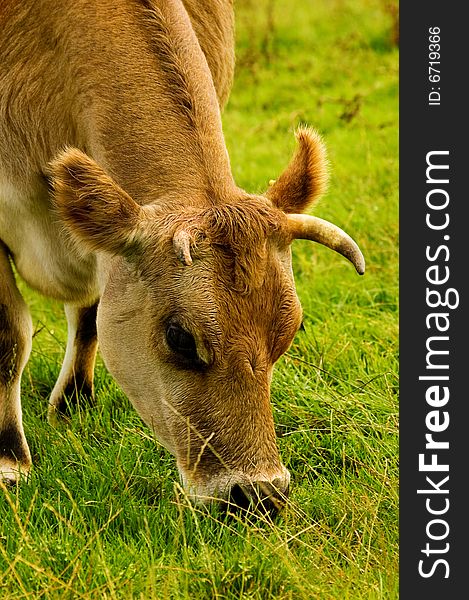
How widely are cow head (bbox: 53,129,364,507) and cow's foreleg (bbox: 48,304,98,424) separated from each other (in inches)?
54.2

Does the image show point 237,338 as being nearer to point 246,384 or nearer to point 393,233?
point 246,384

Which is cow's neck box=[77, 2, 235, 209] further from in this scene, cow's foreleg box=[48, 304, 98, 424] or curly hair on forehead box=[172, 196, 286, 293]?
cow's foreleg box=[48, 304, 98, 424]

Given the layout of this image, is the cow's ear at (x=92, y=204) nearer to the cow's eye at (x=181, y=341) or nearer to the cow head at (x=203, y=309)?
the cow head at (x=203, y=309)

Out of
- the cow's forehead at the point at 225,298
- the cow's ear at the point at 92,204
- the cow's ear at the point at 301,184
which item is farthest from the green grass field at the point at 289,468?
the cow's ear at the point at 301,184

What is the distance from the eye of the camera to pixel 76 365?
6.05 meters

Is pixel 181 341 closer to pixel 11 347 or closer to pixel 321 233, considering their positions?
pixel 321 233

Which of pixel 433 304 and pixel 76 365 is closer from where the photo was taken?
pixel 433 304

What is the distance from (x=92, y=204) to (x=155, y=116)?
0.55 metres

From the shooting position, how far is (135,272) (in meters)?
4.52

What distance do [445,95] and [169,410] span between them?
2.08 m

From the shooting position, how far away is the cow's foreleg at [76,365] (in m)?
5.94

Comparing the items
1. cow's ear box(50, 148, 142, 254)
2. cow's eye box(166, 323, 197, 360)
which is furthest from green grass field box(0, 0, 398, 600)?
cow's ear box(50, 148, 142, 254)

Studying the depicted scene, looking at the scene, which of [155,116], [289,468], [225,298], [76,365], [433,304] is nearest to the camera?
[225,298]

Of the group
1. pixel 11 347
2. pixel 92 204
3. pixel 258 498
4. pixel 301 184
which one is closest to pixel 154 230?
pixel 92 204
